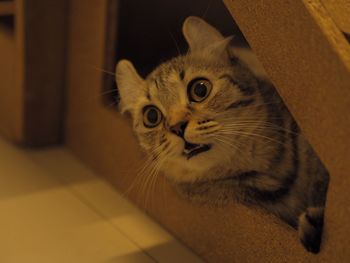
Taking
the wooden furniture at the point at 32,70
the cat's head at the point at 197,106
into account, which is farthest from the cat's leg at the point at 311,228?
the wooden furniture at the point at 32,70

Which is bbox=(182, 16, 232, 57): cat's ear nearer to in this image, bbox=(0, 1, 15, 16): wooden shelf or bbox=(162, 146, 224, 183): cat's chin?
bbox=(162, 146, 224, 183): cat's chin

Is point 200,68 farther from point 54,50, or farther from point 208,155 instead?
point 54,50

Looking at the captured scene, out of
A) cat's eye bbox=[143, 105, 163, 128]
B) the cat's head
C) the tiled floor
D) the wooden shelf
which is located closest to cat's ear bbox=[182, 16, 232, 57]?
the cat's head

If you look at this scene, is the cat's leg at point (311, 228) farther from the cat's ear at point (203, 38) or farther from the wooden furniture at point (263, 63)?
the cat's ear at point (203, 38)

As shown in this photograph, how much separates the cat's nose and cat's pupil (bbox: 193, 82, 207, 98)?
0.06 m

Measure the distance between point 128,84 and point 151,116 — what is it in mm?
115

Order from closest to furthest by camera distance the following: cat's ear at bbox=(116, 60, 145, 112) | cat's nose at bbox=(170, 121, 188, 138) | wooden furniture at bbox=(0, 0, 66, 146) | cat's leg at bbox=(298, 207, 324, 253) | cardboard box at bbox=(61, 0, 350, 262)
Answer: cardboard box at bbox=(61, 0, 350, 262) < cat's leg at bbox=(298, 207, 324, 253) < cat's nose at bbox=(170, 121, 188, 138) < cat's ear at bbox=(116, 60, 145, 112) < wooden furniture at bbox=(0, 0, 66, 146)

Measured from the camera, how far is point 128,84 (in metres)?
1.10

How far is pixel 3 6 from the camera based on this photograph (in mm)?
1393

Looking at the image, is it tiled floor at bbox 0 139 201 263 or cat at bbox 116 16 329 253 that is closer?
cat at bbox 116 16 329 253

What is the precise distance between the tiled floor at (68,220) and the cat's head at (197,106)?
0.18 m

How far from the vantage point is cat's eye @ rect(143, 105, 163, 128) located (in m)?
1.00

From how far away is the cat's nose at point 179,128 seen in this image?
912mm

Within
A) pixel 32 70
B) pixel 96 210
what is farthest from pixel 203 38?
pixel 32 70
